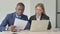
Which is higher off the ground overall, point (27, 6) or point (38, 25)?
point (27, 6)

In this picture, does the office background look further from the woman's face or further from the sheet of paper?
the sheet of paper

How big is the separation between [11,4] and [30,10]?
1.70 ft

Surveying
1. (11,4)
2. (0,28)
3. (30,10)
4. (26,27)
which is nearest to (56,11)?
(30,10)

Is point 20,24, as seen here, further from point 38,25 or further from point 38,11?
point 38,11

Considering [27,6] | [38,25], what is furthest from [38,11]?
[27,6]

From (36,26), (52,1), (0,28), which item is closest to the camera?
(36,26)

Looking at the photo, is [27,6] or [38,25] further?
[27,6]

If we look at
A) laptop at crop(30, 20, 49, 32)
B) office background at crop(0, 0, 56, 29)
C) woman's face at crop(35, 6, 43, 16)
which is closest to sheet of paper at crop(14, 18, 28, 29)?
laptop at crop(30, 20, 49, 32)

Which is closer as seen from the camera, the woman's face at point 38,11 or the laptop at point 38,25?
the laptop at point 38,25

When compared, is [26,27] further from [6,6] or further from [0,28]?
[6,6]

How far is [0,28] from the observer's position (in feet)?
8.25

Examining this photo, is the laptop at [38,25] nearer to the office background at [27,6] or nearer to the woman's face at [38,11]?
the woman's face at [38,11]

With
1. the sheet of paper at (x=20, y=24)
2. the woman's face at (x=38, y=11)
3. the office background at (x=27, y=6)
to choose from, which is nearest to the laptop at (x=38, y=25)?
the sheet of paper at (x=20, y=24)

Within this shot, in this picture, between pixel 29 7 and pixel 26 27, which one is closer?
pixel 26 27
